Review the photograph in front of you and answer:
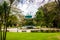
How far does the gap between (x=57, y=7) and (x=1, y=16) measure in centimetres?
123

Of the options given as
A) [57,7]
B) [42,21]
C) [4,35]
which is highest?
[57,7]

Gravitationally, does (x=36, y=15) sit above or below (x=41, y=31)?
above

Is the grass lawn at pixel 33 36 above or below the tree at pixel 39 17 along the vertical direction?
below

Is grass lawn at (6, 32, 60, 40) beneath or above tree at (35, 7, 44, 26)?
beneath

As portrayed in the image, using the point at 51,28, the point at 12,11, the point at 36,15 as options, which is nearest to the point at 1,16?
the point at 12,11

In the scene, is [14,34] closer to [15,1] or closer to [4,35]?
[4,35]

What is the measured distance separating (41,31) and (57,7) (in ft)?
2.06

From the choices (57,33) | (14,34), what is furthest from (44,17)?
(14,34)

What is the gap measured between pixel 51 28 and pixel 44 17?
0.28 metres

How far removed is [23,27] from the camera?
4809 mm

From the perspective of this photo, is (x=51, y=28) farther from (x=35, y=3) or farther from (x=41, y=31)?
(x=35, y=3)

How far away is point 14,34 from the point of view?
4738mm

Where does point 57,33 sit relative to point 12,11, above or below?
below

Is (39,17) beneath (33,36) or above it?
above
